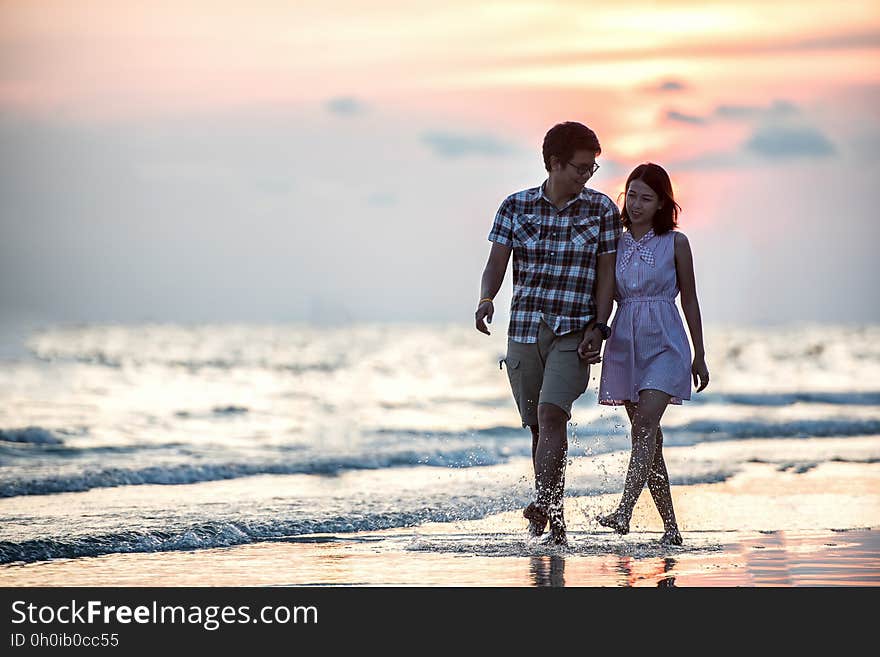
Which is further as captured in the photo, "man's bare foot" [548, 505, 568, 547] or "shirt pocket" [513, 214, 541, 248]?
"man's bare foot" [548, 505, 568, 547]

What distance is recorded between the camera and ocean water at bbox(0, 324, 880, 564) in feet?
24.8

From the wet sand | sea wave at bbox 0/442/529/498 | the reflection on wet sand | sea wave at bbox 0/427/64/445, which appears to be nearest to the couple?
the reflection on wet sand

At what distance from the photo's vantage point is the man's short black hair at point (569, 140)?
19.1 feet

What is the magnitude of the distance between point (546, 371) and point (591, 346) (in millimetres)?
258

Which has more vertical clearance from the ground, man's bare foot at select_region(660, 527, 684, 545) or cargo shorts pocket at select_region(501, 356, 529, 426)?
cargo shorts pocket at select_region(501, 356, 529, 426)

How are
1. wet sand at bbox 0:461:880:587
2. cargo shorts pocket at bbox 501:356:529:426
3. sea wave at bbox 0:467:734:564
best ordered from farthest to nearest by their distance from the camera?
sea wave at bbox 0:467:734:564 → cargo shorts pocket at bbox 501:356:529:426 → wet sand at bbox 0:461:880:587

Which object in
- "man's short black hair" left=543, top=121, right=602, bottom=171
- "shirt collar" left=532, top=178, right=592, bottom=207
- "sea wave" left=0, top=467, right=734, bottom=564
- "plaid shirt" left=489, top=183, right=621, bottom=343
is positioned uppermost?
"man's short black hair" left=543, top=121, right=602, bottom=171

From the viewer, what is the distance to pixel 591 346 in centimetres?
588

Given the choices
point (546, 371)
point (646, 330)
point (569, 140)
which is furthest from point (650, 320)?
point (569, 140)

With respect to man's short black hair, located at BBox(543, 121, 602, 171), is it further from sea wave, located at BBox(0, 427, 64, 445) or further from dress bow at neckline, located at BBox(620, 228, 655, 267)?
sea wave, located at BBox(0, 427, 64, 445)

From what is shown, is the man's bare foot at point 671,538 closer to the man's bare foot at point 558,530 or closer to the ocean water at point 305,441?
the man's bare foot at point 558,530

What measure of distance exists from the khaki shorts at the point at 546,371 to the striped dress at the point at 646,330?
0.61ft

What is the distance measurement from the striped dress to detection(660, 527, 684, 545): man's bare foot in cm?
75
